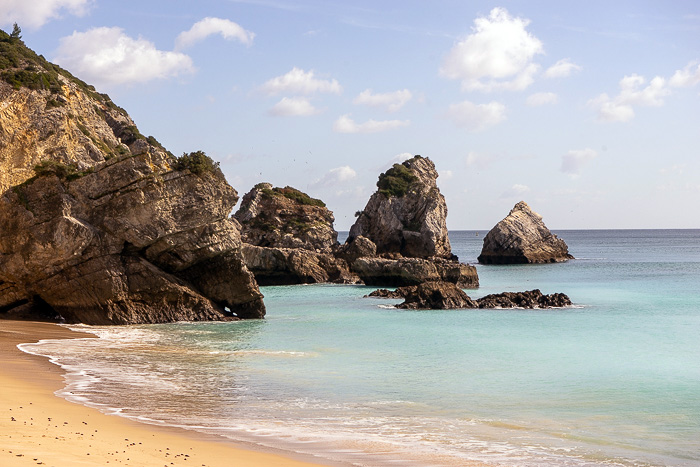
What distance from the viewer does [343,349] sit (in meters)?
21.3

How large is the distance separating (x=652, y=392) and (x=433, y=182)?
63.2 metres

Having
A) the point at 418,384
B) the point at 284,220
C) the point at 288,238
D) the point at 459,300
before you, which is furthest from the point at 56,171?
the point at 284,220

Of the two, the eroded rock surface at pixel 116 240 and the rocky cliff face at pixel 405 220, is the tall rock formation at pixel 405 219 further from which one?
the eroded rock surface at pixel 116 240

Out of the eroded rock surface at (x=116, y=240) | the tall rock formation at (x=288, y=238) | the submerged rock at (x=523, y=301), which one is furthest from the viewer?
the tall rock formation at (x=288, y=238)

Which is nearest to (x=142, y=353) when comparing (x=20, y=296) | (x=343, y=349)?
(x=343, y=349)

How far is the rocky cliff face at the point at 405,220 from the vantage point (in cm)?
6838

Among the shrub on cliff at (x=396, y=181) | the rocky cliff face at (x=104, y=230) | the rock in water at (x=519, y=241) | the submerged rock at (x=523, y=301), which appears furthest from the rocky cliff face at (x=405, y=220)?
the rocky cliff face at (x=104, y=230)

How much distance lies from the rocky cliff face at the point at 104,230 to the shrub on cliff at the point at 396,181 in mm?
45466

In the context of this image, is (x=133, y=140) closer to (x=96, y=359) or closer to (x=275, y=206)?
(x=275, y=206)

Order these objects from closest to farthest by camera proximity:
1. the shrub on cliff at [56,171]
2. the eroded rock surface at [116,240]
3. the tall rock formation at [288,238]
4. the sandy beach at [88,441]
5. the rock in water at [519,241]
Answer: the sandy beach at [88,441] → the eroded rock surface at [116,240] → the shrub on cliff at [56,171] → the tall rock formation at [288,238] → the rock in water at [519,241]

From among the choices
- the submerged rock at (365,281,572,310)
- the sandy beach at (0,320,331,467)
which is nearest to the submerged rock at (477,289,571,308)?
the submerged rock at (365,281,572,310)

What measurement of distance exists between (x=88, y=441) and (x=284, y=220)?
53127 millimetres

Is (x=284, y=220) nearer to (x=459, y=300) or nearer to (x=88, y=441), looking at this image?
(x=459, y=300)

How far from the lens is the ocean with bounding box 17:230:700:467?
35.9 feet
